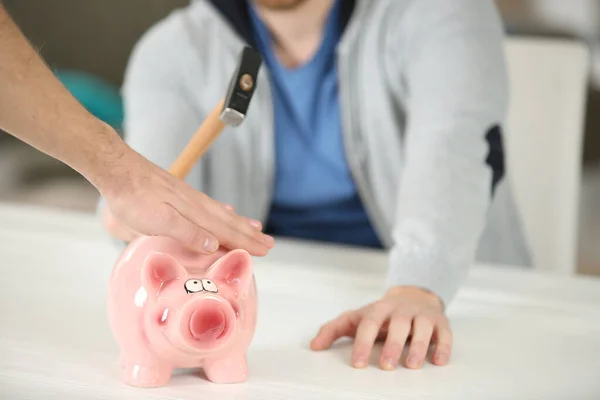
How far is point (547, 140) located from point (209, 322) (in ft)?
2.61

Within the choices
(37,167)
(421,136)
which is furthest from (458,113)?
(37,167)

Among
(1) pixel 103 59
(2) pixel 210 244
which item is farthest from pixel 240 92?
(1) pixel 103 59

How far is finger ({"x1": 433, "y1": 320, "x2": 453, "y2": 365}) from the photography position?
64cm

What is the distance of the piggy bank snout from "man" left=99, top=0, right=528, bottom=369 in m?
0.26

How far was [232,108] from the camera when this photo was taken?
60 cm

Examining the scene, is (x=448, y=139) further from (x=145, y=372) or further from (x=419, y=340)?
(x=145, y=372)

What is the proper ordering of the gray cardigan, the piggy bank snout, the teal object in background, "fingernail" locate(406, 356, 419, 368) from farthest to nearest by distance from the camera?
the teal object in background, the gray cardigan, "fingernail" locate(406, 356, 419, 368), the piggy bank snout

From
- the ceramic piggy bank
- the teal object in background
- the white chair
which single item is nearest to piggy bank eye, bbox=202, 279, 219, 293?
the ceramic piggy bank

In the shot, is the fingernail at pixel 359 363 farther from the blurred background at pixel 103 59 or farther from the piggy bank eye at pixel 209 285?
the blurred background at pixel 103 59

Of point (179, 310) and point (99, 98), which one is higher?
point (179, 310)

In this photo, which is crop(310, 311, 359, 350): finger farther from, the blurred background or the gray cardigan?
the blurred background

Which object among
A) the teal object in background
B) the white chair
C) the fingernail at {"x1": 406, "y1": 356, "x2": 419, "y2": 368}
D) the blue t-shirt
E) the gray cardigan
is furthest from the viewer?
the teal object in background

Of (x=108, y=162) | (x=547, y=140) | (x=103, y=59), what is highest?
(x=108, y=162)

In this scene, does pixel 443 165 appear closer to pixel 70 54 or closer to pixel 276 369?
pixel 276 369
